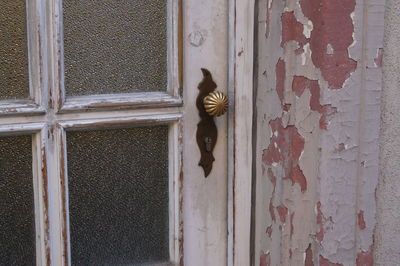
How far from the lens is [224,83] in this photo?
4.54ft

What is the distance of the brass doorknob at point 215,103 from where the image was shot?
1.34 m

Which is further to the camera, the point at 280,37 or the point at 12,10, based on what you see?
the point at 280,37

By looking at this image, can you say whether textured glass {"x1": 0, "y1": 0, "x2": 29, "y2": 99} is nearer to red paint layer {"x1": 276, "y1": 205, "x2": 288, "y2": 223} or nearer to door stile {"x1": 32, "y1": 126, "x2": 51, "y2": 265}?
door stile {"x1": 32, "y1": 126, "x2": 51, "y2": 265}

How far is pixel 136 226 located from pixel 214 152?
0.24 m

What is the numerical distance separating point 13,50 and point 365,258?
86cm

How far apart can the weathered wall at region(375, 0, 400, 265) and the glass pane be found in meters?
0.48

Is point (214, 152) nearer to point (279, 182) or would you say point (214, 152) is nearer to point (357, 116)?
point (279, 182)

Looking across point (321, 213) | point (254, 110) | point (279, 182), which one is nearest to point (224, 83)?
point (254, 110)

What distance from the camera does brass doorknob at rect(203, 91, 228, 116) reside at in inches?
52.7

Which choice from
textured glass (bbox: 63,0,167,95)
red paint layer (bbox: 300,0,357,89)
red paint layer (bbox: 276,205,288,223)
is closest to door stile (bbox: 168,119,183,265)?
textured glass (bbox: 63,0,167,95)

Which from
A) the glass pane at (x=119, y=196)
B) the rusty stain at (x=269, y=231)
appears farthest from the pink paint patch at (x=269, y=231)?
the glass pane at (x=119, y=196)

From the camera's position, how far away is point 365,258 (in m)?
1.36

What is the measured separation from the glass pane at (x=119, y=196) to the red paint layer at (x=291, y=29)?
1.09 ft

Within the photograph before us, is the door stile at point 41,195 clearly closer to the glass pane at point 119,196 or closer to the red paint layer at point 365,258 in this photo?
the glass pane at point 119,196
